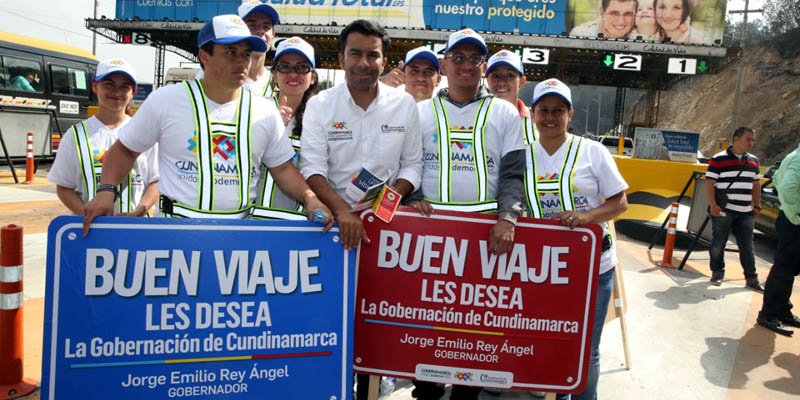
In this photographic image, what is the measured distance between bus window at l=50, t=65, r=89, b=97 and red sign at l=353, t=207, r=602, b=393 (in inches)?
702

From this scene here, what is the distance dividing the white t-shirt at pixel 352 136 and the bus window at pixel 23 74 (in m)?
16.4

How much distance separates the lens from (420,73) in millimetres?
3939

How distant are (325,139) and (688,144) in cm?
1161

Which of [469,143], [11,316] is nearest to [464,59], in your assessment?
[469,143]

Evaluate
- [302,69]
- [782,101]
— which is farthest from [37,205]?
[782,101]

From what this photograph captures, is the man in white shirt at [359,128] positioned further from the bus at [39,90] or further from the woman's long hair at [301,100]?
the bus at [39,90]

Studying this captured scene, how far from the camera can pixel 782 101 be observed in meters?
32.9

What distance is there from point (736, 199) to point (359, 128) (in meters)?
5.98

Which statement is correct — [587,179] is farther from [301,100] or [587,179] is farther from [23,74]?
[23,74]

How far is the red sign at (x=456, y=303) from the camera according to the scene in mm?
2645

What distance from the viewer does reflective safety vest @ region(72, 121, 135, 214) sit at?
308cm

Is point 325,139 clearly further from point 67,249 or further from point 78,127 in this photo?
point 78,127

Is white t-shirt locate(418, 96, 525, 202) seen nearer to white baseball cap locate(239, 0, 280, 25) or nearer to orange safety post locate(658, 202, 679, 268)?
white baseball cap locate(239, 0, 280, 25)

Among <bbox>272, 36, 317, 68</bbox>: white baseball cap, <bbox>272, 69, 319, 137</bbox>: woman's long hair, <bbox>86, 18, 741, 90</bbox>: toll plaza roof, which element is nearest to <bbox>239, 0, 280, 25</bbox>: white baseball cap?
<bbox>272, 36, 317, 68</bbox>: white baseball cap
